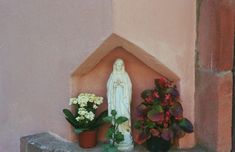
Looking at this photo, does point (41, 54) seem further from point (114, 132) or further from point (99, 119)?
point (114, 132)

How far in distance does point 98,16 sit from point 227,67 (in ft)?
2.45

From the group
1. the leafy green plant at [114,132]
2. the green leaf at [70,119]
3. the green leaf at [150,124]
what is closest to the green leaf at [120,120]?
the leafy green plant at [114,132]

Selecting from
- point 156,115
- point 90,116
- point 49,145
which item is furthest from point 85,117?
point 156,115

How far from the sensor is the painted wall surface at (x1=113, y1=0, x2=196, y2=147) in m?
2.17

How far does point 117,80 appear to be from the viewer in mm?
2307

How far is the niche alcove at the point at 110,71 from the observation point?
2.31 m

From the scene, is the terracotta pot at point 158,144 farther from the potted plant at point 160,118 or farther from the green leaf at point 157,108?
the green leaf at point 157,108

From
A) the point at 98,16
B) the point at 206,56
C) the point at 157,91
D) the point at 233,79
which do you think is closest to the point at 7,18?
the point at 98,16

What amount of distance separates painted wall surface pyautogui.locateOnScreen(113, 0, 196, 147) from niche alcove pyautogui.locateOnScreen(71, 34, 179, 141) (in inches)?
2.7

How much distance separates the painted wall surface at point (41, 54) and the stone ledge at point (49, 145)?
0.05 meters

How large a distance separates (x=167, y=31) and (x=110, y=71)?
1.40 ft

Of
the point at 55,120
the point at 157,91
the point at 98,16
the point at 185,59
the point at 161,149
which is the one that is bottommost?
the point at 161,149

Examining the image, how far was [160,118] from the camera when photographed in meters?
2.18

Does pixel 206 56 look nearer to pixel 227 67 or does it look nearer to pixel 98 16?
pixel 227 67
